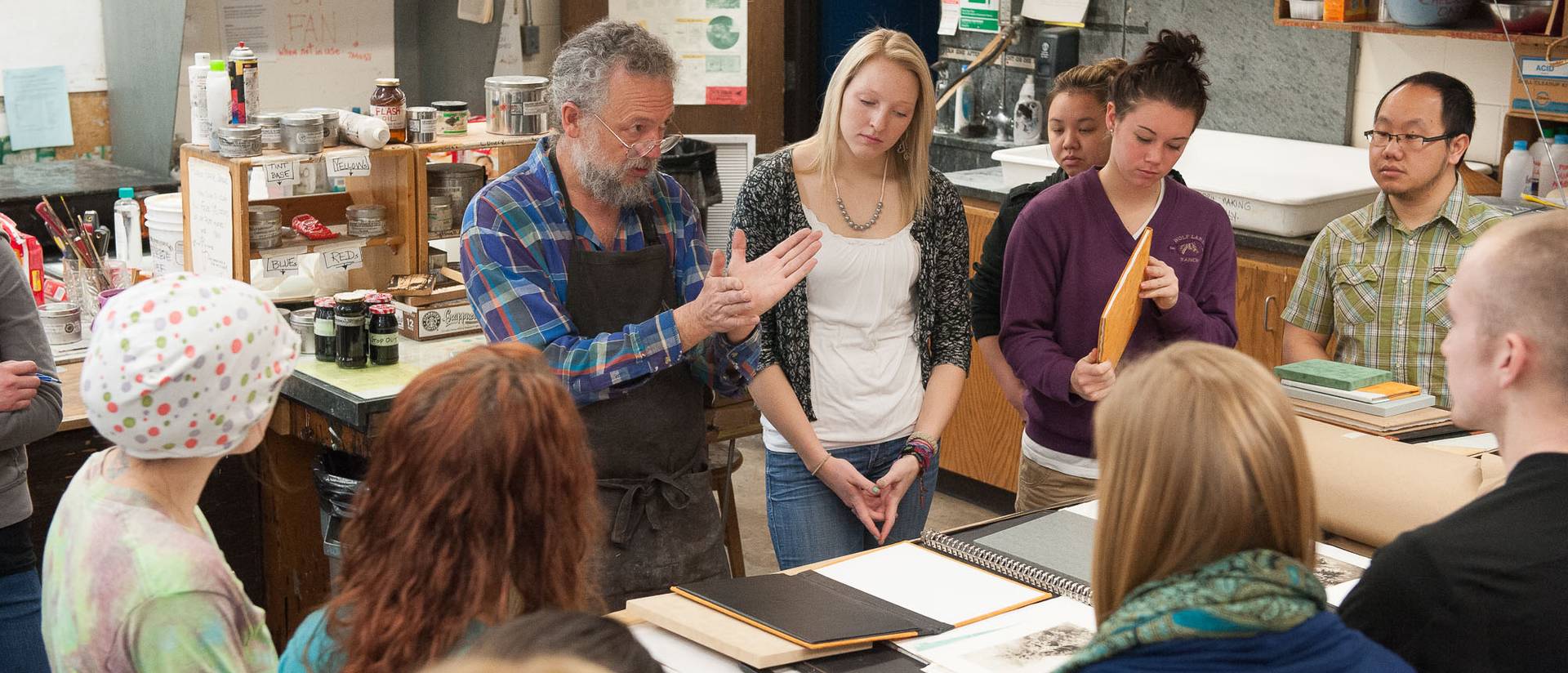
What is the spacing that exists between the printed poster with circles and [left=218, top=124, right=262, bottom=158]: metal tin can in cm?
216

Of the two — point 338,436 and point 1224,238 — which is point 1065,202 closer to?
point 1224,238

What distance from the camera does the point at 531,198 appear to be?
96.3 inches

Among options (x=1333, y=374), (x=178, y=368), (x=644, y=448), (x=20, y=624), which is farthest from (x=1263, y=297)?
(x=178, y=368)

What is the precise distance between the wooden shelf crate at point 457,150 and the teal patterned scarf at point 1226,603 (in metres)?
2.61

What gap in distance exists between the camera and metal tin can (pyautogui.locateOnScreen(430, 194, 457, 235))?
12.8ft

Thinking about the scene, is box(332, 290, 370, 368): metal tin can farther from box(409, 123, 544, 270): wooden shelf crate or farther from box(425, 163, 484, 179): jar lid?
box(425, 163, 484, 179): jar lid

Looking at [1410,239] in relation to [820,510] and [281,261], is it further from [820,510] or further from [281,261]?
[281,261]

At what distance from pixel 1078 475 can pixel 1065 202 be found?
0.52 m

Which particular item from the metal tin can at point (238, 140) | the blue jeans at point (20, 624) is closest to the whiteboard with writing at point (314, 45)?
the metal tin can at point (238, 140)

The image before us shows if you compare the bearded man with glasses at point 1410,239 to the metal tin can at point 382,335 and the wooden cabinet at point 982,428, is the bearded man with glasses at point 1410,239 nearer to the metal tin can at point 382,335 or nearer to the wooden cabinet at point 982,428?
the wooden cabinet at point 982,428

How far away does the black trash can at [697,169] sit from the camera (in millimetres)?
4246

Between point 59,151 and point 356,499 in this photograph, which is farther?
point 59,151

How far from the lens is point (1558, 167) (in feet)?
12.9

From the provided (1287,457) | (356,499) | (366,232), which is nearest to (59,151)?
(366,232)
